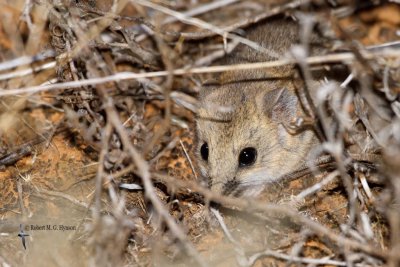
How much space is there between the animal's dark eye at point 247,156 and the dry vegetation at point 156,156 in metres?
0.31

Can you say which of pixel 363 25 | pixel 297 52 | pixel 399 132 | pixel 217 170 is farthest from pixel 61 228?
pixel 363 25

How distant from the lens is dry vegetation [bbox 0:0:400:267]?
3650 millimetres

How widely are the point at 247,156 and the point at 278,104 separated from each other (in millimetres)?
482

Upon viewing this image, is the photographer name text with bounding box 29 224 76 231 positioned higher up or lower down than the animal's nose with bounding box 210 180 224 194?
higher up

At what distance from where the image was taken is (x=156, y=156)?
15.3 feet

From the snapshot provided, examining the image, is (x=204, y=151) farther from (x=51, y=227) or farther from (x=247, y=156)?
(x=51, y=227)

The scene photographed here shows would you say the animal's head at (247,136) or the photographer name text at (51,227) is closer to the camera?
the photographer name text at (51,227)

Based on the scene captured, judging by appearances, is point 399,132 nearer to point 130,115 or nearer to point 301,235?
point 301,235

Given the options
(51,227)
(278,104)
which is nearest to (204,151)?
(278,104)

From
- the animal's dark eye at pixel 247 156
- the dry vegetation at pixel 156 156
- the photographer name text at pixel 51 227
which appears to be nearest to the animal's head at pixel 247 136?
the animal's dark eye at pixel 247 156

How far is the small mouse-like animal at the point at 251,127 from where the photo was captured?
467 cm

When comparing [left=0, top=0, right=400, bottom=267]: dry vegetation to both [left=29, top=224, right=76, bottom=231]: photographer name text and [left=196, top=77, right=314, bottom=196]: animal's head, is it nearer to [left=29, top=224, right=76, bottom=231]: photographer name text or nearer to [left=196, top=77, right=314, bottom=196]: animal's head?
[left=29, top=224, right=76, bottom=231]: photographer name text

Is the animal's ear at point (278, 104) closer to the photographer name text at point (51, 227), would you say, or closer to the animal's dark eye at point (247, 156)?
the animal's dark eye at point (247, 156)

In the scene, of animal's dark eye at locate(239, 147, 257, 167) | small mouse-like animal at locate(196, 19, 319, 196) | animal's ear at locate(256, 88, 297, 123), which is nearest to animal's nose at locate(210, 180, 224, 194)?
small mouse-like animal at locate(196, 19, 319, 196)
